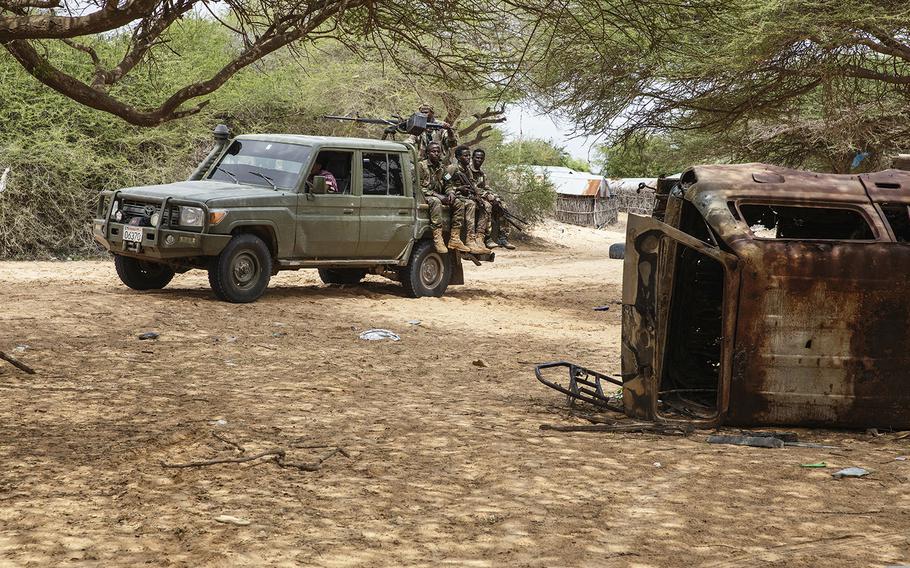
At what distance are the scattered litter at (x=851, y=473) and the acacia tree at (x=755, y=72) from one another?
22.6 ft

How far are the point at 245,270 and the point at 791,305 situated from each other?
821cm

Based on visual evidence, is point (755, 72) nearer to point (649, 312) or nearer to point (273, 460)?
point (649, 312)

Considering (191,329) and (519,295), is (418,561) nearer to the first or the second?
(191,329)

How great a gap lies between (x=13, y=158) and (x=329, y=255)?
8.35 metres

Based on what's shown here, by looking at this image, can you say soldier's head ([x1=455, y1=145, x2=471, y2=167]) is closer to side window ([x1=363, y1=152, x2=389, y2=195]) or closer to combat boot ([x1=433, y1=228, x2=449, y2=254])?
combat boot ([x1=433, y1=228, x2=449, y2=254])

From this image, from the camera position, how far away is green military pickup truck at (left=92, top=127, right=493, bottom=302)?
1327 cm

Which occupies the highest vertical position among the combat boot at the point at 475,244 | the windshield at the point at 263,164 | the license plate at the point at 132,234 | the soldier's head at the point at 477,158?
the soldier's head at the point at 477,158

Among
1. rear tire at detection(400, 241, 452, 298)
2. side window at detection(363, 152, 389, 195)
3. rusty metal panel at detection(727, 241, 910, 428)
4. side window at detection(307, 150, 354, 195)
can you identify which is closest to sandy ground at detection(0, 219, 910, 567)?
rusty metal panel at detection(727, 241, 910, 428)

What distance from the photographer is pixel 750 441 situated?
7062 mm

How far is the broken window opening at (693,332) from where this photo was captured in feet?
27.6

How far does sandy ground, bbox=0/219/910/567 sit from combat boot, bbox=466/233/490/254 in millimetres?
4851

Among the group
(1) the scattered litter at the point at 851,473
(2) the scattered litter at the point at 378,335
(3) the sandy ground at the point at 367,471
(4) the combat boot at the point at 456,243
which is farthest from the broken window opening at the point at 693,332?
(4) the combat boot at the point at 456,243

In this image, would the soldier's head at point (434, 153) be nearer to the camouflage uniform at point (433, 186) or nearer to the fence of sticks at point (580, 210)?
the camouflage uniform at point (433, 186)

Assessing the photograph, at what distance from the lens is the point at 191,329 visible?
38.6ft
